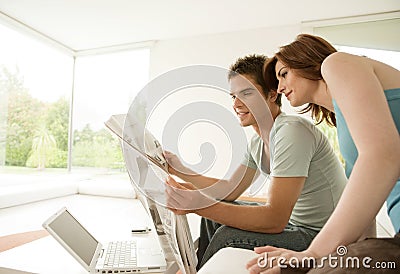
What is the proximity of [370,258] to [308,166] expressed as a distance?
568 mm

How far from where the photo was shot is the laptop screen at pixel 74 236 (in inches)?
42.2

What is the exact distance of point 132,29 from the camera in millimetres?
3990

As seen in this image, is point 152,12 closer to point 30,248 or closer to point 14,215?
point 14,215

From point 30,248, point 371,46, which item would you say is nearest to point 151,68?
point 371,46

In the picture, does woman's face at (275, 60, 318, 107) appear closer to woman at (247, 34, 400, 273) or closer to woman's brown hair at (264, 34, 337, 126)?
woman's brown hair at (264, 34, 337, 126)

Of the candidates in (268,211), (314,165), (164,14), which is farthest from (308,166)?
(164,14)

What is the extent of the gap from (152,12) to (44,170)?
2.34 meters

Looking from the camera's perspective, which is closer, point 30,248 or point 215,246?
point 215,246

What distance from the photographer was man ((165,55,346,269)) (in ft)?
3.52

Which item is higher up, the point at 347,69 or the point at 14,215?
the point at 347,69

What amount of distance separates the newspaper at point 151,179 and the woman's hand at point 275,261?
301 mm

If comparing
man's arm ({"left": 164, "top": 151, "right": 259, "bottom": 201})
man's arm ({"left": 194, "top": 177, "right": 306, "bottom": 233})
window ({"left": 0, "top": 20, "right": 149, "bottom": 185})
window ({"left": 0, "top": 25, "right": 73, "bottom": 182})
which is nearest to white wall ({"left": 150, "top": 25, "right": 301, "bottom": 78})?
window ({"left": 0, "top": 20, "right": 149, "bottom": 185})

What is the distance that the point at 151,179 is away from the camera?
105cm

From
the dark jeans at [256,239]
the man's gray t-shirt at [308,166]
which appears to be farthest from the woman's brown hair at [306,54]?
the dark jeans at [256,239]
